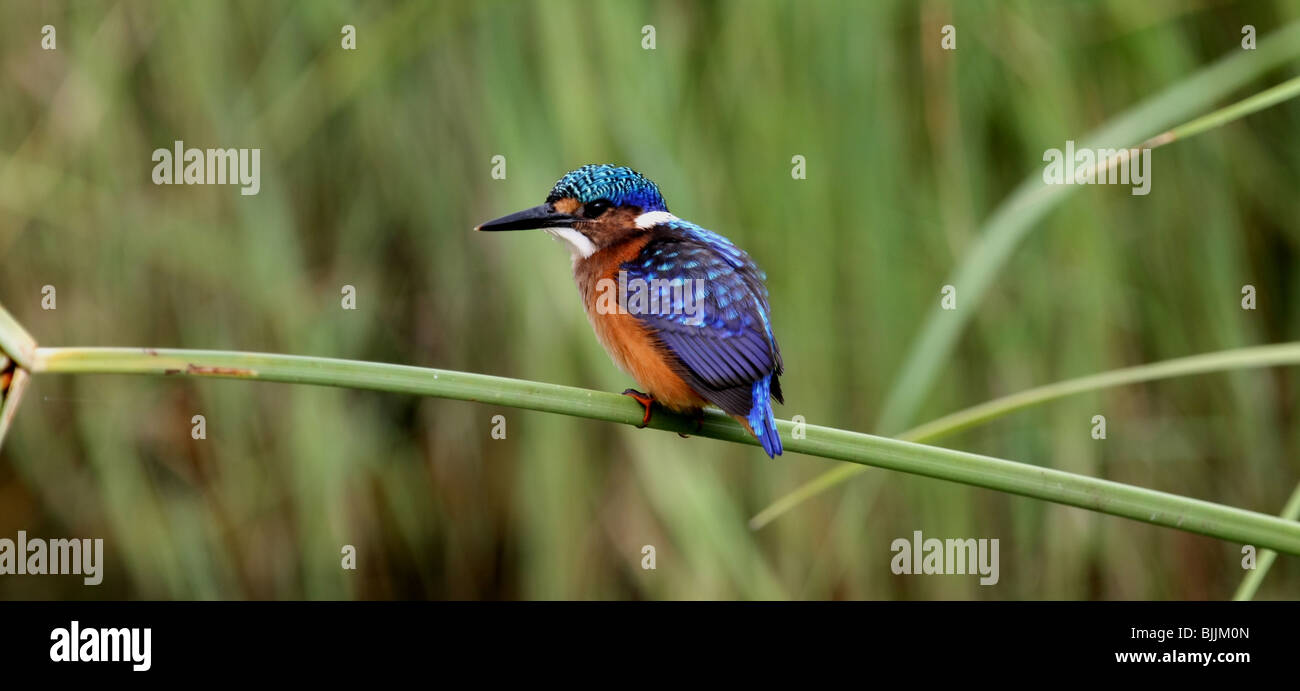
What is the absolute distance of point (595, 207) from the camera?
2008 mm

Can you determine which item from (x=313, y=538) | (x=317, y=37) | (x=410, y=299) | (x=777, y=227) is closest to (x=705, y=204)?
(x=777, y=227)

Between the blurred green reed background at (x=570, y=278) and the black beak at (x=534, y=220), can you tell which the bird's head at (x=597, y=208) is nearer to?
the black beak at (x=534, y=220)

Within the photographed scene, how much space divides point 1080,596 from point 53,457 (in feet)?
8.41

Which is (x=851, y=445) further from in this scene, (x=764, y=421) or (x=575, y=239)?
(x=575, y=239)

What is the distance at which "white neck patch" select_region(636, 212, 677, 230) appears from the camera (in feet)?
6.63

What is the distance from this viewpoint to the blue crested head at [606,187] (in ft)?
6.55

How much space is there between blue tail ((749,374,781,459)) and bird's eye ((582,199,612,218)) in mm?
501

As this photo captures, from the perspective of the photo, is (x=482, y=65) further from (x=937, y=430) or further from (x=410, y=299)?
(x=937, y=430)

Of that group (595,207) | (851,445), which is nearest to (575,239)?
(595,207)

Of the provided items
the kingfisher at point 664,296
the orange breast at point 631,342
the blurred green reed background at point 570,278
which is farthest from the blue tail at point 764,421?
the blurred green reed background at point 570,278

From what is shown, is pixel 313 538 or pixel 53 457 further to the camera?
pixel 53 457

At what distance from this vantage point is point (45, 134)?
2615 millimetres

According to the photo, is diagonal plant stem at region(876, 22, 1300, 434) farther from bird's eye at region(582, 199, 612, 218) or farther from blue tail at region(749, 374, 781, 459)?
bird's eye at region(582, 199, 612, 218)
